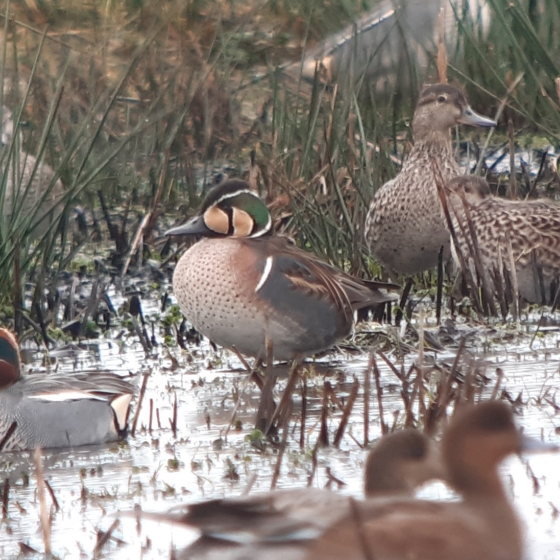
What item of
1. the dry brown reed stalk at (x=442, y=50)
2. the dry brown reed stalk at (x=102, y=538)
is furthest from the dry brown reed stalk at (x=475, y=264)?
the dry brown reed stalk at (x=102, y=538)

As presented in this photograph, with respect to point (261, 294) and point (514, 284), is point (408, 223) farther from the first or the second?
point (261, 294)

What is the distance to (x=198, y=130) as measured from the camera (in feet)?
29.7

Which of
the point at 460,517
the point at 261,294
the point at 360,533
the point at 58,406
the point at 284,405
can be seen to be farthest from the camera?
the point at 261,294

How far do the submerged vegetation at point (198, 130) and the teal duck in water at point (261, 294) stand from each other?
55 centimetres

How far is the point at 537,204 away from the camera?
20.5 ft

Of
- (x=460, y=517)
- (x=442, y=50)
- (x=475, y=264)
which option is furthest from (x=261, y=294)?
(x=460, y=517)

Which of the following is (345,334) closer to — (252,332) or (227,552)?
(252,332)

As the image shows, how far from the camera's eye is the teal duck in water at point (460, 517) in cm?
240

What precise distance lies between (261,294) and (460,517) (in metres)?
2.87

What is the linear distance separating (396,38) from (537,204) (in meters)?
3.93

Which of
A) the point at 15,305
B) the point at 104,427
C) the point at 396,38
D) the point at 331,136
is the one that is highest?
the point at 396,38

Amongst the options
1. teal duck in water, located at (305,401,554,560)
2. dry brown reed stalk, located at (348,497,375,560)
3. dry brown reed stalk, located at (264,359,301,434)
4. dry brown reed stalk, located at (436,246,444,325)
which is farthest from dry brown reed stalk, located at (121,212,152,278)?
dry brown reed stalk, located at (348,497,375,560)

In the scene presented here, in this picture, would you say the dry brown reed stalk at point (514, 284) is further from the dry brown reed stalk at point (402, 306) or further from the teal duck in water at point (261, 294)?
the teal duck in water at point (261, 294)

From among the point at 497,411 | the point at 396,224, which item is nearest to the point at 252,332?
the point at 396,224
